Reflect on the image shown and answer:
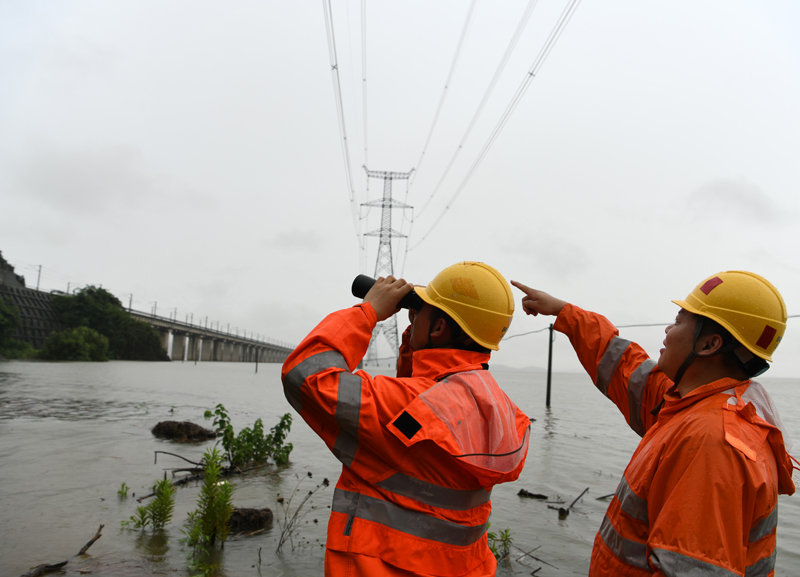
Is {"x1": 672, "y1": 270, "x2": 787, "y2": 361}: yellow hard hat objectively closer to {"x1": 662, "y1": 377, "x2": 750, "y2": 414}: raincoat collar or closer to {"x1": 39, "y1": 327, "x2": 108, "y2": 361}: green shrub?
{"x1": 662, "y1": 377, "x2": 750, "y2": 414}: raincoat collar

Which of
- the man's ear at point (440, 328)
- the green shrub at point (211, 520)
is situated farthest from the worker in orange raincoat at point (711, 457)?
the green shrub at point (211, 520)

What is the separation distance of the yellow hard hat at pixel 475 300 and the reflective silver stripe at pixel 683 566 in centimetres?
110

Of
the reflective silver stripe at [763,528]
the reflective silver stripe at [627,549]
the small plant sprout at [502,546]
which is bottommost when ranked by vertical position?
the small plant sprout at [502,546]

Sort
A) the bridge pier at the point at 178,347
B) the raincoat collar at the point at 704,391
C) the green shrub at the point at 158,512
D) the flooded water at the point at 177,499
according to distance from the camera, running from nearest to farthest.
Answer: the raincoat collar at the point at 704,391
the flooded water at the point at 177,499
the green shrub at the point at 158,512
the bridge pier at the point at 178,347

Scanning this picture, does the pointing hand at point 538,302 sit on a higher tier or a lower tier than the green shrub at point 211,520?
higher

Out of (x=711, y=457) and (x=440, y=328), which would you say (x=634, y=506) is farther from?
(x=440, y=328)

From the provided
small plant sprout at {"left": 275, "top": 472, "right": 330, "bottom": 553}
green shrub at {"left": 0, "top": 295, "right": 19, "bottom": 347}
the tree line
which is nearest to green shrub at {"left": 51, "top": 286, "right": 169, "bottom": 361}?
the tree line

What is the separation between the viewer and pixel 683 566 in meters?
1.54

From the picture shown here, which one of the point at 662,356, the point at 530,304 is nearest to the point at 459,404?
the point at 662,356

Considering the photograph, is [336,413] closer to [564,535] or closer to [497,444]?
[497,444]

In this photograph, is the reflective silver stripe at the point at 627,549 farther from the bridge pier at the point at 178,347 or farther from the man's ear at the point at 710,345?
the bridge pier at the point at 178,347

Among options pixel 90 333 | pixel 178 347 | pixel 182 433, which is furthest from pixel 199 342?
pixel 182 433

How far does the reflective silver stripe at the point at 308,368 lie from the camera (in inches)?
81.0

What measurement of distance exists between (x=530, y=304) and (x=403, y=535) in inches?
64.2
